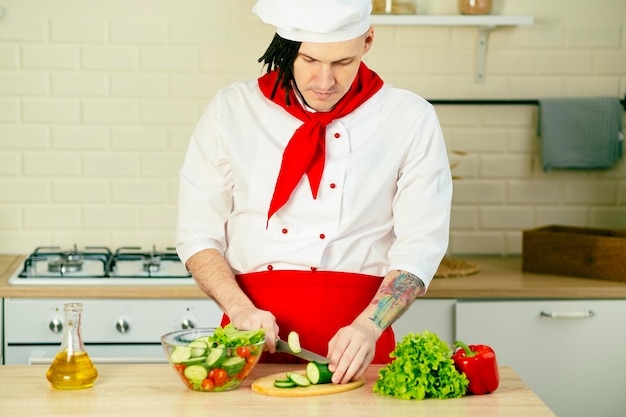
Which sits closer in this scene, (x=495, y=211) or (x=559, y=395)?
(x=559, y=395)

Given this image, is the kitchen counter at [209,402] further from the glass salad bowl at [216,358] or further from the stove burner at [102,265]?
the stove burner at [102,265]

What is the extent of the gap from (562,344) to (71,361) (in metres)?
1.96

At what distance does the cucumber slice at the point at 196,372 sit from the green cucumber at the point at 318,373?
0.73ft

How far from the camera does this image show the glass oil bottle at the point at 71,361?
2.04m

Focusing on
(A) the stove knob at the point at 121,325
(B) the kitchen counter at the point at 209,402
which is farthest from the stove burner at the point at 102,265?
(B) the kitchen counter at the point at 209,402

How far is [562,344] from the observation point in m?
3.44

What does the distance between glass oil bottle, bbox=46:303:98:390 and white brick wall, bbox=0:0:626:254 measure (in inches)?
76.5

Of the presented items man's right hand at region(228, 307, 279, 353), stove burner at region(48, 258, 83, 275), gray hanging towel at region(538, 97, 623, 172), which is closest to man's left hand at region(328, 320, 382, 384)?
man's right hand at region(228, 307, 279, 353)

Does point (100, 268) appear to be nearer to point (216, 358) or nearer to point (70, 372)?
point (70, 372)

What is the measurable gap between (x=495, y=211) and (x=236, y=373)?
2239 mm

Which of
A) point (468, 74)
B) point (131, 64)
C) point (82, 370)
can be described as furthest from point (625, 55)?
point (82, 370)

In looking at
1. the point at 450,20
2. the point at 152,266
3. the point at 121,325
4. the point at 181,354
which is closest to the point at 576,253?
the point at 450,20

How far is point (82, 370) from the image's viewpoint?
2.07 m

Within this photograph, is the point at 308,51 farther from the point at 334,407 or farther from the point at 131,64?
the point at 131,64
